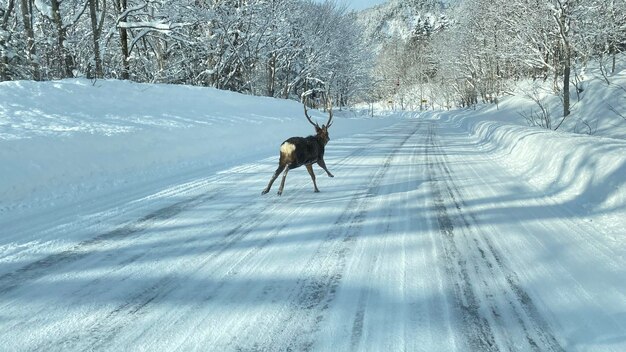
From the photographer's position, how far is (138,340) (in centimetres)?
250

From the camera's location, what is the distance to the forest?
1666 centimetres

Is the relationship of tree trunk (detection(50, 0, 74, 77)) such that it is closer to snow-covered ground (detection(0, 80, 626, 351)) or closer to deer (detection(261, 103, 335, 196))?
snow-covered ground (detection(0, 80, 626, 351))

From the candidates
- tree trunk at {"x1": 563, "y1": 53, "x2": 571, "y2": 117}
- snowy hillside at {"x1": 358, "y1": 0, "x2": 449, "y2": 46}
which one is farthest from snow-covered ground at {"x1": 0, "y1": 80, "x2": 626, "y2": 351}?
snowy hillside at {"x1": 358, "y1": 0, "x2": 449, "y2": 46}

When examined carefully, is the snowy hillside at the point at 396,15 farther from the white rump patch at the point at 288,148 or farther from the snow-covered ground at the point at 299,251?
the white rump patch at the point at 288,148

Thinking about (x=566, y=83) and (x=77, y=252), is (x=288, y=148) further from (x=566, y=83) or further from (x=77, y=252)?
(x=566, y=83)

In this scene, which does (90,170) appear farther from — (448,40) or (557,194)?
(448,40)

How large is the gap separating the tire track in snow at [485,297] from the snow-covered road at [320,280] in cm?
1

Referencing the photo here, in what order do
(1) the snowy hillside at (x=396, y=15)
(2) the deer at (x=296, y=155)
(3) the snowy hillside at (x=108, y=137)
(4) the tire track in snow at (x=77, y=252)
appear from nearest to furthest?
(4) the tire track in snow at (x=77, y=252), (3) the snowy hillside at (x=108, y=137), (2) the deer at (x=296, y=155), (1) the snowy hillside at (x=396, y=15)

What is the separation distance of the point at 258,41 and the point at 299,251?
2414cm

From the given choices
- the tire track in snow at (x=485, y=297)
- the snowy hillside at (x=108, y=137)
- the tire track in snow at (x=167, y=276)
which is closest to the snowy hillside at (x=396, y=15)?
the snowy hillside at (x=108, y=137)

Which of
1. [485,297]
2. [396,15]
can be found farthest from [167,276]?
[396,15]

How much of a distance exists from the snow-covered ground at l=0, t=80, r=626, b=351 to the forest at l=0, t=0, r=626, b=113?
899cm

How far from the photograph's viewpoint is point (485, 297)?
123 inches

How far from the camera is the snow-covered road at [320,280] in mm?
2568
